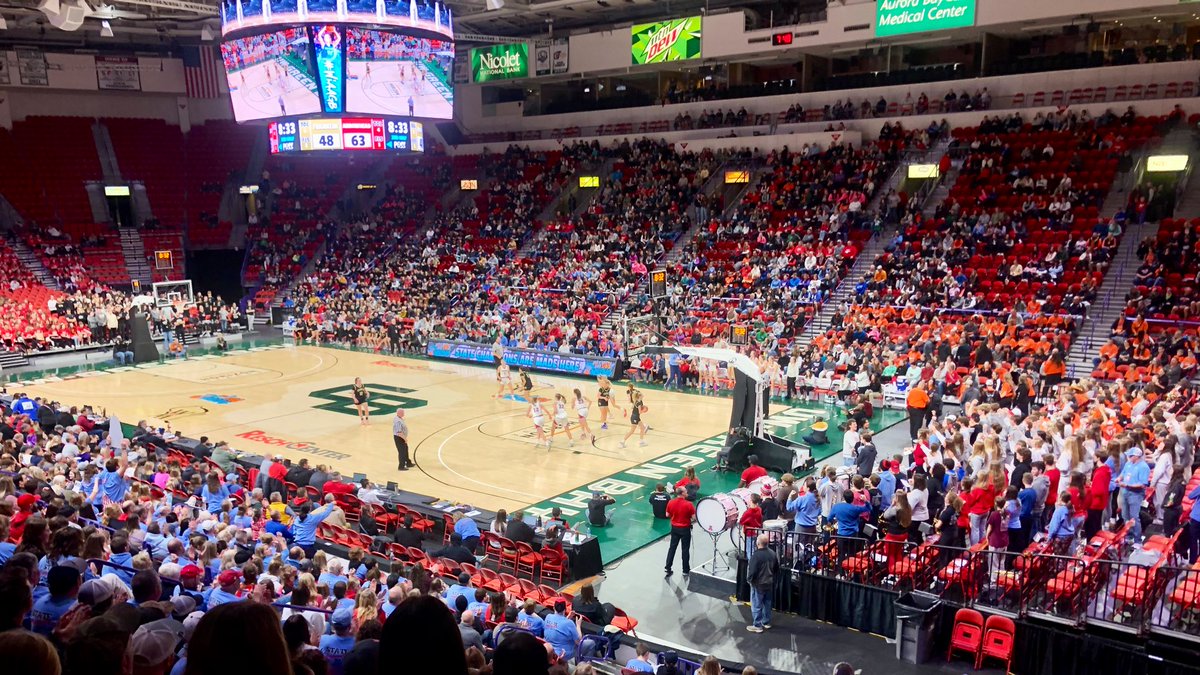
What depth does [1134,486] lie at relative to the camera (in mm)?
11727

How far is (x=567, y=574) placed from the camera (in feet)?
43.6

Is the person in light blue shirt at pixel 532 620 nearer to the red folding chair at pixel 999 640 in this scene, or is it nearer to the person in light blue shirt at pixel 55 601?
the person in light blue shirt at pixel 55 601

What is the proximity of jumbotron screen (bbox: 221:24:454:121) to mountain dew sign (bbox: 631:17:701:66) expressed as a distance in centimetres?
1150

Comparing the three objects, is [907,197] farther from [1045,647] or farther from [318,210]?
[318,210]

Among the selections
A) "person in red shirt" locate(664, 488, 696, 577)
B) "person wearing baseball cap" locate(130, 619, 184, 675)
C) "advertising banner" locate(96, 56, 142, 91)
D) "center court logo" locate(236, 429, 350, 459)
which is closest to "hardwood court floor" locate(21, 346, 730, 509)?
"center court logo" locate(236, 429, 350, 459)

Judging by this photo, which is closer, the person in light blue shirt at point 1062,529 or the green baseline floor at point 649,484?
the person in light blue shirt at point 1062,529

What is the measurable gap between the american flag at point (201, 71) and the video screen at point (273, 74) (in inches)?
749

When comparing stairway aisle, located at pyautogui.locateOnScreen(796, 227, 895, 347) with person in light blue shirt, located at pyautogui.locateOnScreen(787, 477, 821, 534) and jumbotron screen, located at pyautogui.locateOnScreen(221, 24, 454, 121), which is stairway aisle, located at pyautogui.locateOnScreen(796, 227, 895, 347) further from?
jumbotron screen, located at pyautogui.locateOnScreen(221, 24, 454, 121)

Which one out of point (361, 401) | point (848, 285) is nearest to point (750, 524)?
point (361, 401)

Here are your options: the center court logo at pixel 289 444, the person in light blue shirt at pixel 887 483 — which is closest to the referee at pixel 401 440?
the center court logo at pixel 289 444

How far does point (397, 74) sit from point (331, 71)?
235cm

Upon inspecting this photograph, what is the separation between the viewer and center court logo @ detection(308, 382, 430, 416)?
82.1 feet

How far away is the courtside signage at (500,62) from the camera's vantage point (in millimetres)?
44031

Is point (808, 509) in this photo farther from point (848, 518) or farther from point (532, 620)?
point (532, 620)
